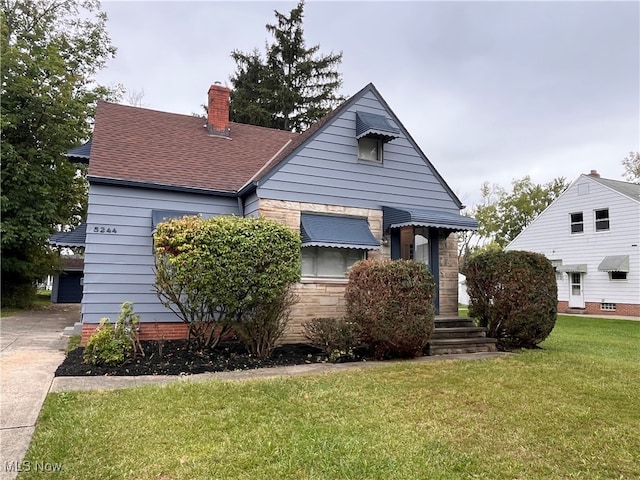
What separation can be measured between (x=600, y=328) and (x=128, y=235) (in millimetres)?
16875

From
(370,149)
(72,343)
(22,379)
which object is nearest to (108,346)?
(22,379)

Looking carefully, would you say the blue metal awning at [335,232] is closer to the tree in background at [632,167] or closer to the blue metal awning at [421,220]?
the blue metal awning at [421,220]

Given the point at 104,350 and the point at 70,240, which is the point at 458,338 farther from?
the point at 70,240

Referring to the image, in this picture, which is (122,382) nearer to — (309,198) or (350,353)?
(350,353)

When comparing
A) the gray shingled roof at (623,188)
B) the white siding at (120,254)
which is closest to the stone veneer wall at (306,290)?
the white siding at (120,254)

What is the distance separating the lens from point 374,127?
34.9ft

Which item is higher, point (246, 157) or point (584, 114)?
point (584, 114)

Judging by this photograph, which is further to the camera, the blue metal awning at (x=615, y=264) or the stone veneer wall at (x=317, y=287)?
the blue metal awning at (x=615, y=264)

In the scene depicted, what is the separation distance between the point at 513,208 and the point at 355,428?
1667 inches

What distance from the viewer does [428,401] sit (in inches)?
217

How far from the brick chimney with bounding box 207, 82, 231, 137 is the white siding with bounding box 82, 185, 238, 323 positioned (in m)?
3.80

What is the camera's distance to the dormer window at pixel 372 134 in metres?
10.7

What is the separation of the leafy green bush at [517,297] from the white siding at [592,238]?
50.1 ft

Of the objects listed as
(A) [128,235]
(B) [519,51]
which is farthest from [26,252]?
(B) [519,51]
